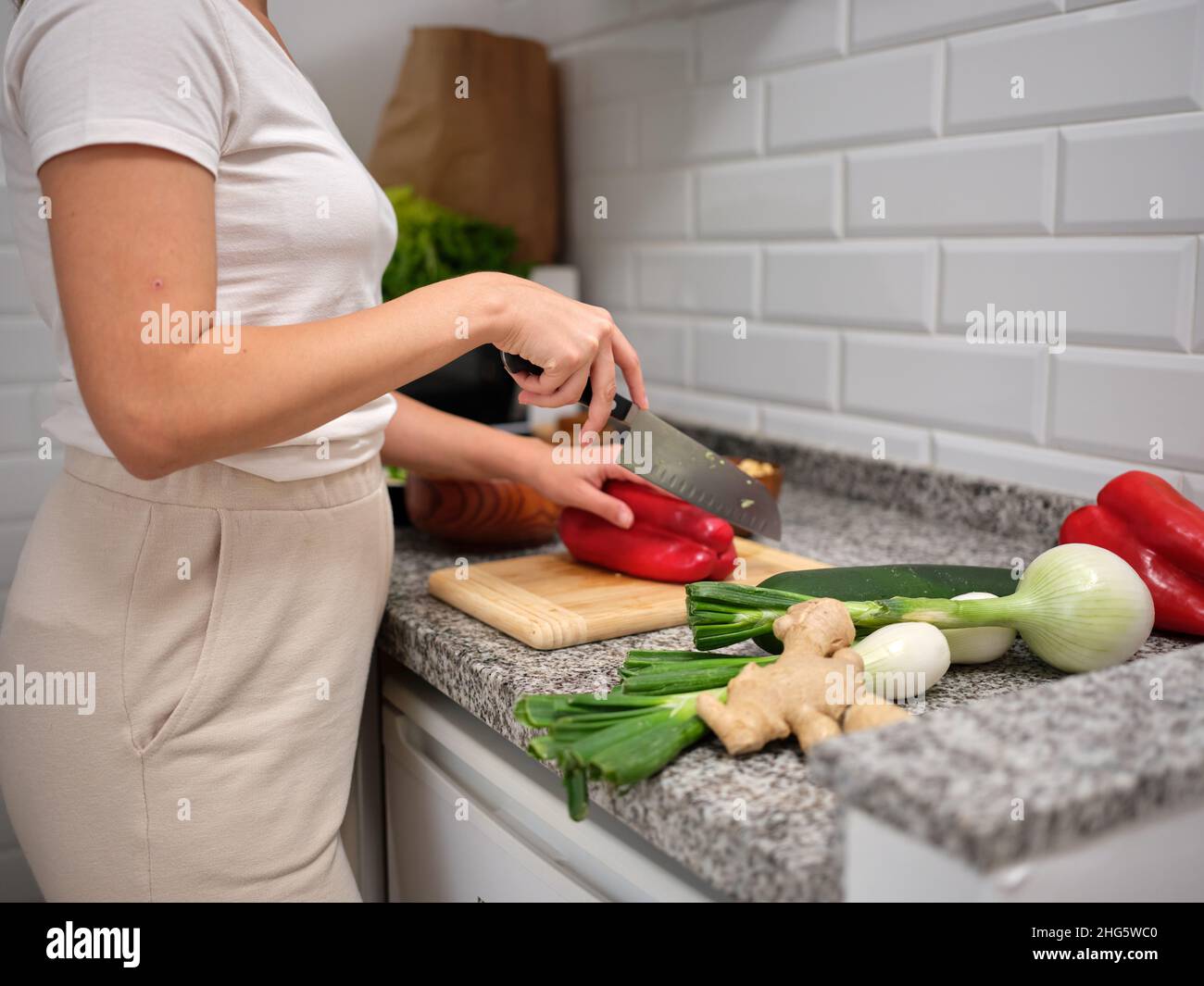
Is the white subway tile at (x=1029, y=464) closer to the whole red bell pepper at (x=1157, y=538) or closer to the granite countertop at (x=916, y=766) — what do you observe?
the whole red bell pepper at (x=1157, y=538)

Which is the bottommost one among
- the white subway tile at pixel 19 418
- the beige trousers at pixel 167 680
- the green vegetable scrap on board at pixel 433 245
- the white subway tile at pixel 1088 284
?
the beige trousers at pixel 167 680

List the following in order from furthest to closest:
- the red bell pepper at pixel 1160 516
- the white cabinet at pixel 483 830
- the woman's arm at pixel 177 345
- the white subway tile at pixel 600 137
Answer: the white subway tile at pixel 600 137, the red bell pepper at pixel 1160 516, the white cabinet at pixel 483 830, the woman's arm at pixel 177 345

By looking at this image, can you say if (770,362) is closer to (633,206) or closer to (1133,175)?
(633,206)

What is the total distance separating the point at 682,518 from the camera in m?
1.08

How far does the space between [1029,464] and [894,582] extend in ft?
1.35

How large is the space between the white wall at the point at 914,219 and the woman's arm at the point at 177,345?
733 millimetres

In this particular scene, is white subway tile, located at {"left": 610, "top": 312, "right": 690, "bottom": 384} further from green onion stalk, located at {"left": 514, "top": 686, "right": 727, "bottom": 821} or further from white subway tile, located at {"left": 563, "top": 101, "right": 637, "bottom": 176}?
green onion stalk, located at {"left": 514, "top": 686, "right": 727, "bottom": 821}

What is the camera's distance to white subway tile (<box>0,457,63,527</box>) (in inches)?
55.8

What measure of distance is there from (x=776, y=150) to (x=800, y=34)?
15 cm

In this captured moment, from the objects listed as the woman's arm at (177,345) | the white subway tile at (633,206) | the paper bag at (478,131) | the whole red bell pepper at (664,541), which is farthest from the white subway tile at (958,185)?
the woman's arm at (177,345)

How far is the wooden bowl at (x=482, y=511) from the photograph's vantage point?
3.88 feet

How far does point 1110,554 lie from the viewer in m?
0.84

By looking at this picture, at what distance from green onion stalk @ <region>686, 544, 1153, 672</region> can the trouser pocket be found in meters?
0.36

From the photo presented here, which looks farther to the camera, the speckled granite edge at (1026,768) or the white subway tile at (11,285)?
the white subway tile at (11,285)
